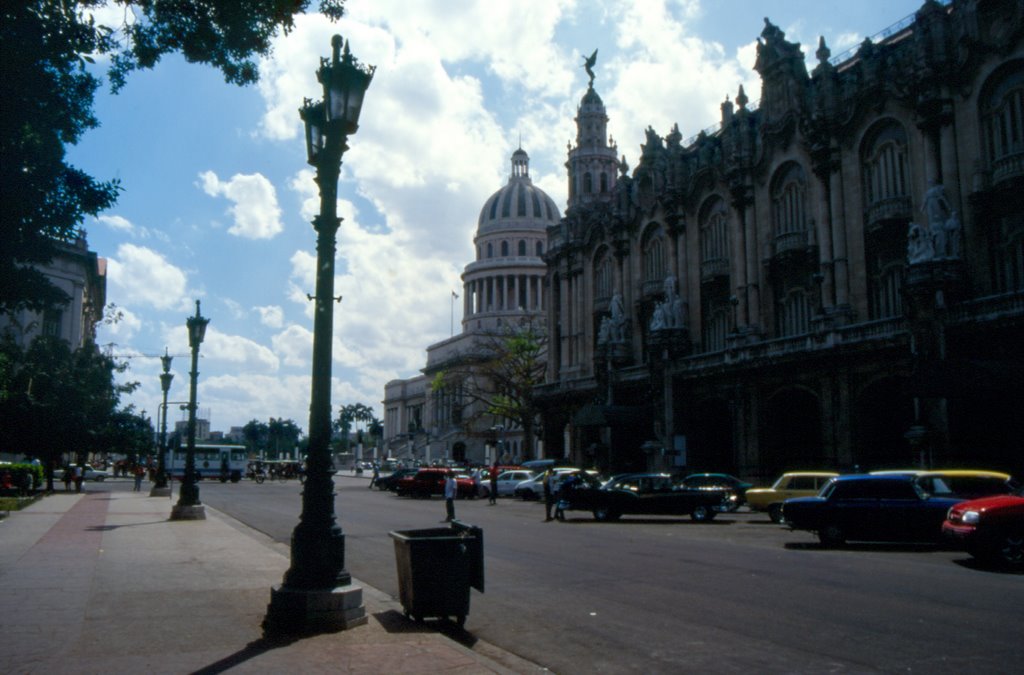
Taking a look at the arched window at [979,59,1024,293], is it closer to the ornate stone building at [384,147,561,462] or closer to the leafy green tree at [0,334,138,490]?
the leafy green tree at [0,334,138,490]

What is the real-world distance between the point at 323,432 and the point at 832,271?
35574mm

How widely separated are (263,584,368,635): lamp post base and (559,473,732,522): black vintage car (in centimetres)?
1945

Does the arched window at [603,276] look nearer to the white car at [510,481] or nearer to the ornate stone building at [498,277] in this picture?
the white car at [510,481]

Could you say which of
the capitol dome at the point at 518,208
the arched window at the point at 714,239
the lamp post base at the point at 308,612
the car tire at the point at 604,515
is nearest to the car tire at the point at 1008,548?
the lamp post base at the point at 308,612

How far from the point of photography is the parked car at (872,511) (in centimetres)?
1803

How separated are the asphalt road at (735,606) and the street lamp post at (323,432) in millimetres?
1505

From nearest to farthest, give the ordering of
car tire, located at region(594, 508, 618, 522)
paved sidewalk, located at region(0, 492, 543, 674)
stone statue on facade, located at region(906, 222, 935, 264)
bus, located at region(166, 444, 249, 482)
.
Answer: paved sidewalk, located at region(0, 492, 543, 674) < car tire, located at region(594, 508, 618, 522) < stone statue on facade, located at region(906, 222, 935, 264) < bus, located at region(166, 444, 249, 482)

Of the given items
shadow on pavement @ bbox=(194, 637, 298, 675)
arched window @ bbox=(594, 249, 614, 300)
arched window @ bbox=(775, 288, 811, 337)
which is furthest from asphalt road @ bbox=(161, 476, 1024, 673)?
arched window @ bbox=(594, 249, 614, 300)

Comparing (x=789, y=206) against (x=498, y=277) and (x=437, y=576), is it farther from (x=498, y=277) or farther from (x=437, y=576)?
A: (x=498, y=277)

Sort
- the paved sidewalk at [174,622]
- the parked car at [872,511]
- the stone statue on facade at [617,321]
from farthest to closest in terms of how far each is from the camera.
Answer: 1. the stone statue on facade at [617,321]
2. the parked car at [872,511]
3. the paved sidewalk at [174,622]

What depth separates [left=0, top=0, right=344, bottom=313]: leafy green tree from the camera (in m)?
9.93

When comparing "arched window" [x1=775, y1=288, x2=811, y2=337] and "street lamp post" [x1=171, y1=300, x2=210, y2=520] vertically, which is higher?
"arched window" [x1=775, y1=288, x2=811, y2=337]

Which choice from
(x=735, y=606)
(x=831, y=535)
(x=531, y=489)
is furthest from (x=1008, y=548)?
(x=531, y=489)

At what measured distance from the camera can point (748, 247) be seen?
46844 mm
